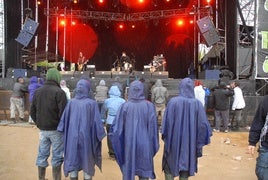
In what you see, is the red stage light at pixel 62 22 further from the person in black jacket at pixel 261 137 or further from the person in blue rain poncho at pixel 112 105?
the person in black jacket at pixel 261 137

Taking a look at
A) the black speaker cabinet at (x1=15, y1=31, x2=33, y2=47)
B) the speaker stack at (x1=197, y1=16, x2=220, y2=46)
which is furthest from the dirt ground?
the black speaker cabinet at (x1=15, y1=31, x2=33, y2=47)

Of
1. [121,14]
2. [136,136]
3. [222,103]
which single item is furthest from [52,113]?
[121,14]

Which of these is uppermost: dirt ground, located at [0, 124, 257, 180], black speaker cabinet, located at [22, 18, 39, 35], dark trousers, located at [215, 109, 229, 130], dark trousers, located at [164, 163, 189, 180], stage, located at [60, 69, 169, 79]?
black speaker cabinet, located at [22, 18, 39, 35]

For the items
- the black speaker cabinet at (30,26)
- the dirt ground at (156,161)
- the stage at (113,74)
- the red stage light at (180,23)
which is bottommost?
the dirt ground at (156,161)

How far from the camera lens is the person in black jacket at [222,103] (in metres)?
12.4

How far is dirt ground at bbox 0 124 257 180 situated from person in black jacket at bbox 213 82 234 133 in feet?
3.03

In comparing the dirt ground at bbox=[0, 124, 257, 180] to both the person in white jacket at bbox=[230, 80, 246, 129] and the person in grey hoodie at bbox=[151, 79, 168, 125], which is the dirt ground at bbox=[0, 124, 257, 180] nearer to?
the person in white jacket at bbox=[230, 80, 246, 129]

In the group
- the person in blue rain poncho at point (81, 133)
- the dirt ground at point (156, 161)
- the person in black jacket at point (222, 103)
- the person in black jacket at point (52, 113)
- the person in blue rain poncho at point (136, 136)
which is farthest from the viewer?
the person in black jacket at point (222, 103)

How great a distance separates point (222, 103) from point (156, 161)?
4.95 meters

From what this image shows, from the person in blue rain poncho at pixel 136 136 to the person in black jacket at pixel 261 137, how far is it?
137 centimetres

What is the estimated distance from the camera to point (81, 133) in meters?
5.26

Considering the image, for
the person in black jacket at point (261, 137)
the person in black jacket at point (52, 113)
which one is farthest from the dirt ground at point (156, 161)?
the person in black jacket at point (261, 137)

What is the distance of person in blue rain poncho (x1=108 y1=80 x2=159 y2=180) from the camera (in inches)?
196

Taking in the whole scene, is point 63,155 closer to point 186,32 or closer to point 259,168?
point 259,168
